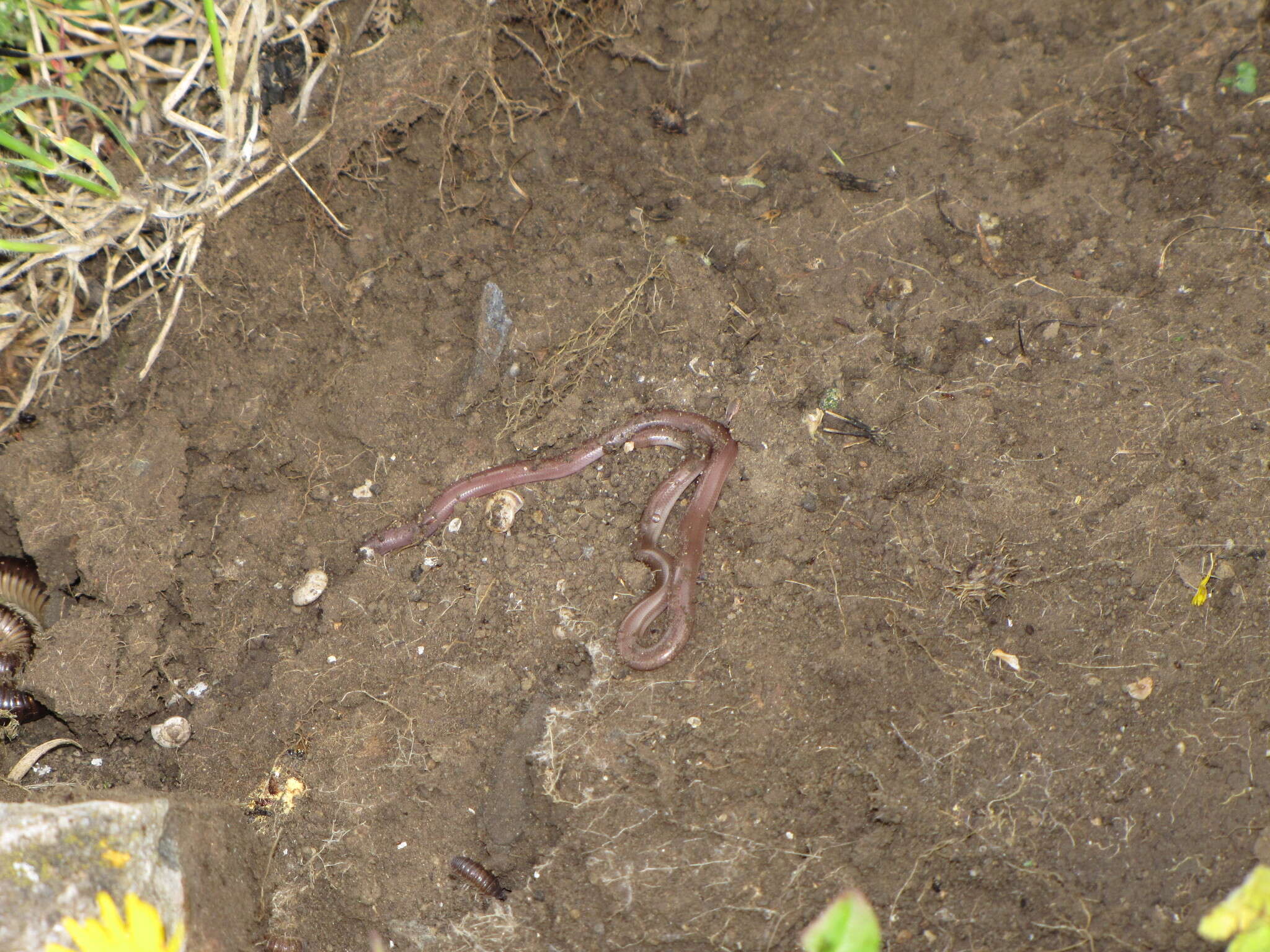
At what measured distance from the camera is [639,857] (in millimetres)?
3770

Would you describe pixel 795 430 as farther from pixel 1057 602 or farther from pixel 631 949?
pixel 631 949

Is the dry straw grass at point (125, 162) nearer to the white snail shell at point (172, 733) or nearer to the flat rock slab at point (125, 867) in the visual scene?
the white snail shell at point (172, 733)

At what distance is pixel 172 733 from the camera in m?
4.22

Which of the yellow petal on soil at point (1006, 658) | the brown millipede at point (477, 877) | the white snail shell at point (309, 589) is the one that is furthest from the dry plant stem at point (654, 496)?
the yellow petal on soil at point (1006, 658)

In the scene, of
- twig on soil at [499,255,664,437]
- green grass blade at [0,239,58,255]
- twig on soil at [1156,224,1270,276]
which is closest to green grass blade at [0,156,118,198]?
green grass blade at [0,239,58,255]

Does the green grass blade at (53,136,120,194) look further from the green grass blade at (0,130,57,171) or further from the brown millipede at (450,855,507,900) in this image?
the brown millipede at (450,855,507,900)

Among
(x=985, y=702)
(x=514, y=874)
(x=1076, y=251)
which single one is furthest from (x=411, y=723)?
(x=1076, y=251)

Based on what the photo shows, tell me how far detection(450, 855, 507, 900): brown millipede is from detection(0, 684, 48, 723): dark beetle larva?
231 centimetres

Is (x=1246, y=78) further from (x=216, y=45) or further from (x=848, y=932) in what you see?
(x=216, y=45)

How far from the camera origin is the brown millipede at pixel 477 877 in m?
3.84

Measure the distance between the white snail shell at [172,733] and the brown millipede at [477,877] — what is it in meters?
1.50

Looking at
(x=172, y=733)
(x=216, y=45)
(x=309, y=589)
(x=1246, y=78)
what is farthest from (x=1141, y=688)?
(x=216, y=45)

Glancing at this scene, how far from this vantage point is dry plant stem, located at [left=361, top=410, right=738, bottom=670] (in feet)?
Answer: 14.0

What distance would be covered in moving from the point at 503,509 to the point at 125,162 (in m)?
2.73
